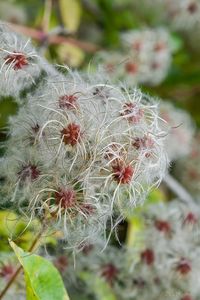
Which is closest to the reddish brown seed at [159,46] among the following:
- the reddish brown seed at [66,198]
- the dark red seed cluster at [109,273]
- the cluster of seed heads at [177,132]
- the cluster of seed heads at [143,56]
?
the cluster of seed heads at [143,56]

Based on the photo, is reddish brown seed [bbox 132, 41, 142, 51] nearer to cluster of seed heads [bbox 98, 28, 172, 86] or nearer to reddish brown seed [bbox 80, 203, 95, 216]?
cluster of seed heads [bbox 98, 28, 172, 86]

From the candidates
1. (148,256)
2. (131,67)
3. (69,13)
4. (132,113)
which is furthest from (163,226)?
(69,13)

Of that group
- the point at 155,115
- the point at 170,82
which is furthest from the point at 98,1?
the point at 155,115

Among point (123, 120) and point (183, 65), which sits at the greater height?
point (123, 120)

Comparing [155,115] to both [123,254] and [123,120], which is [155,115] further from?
[123,254]

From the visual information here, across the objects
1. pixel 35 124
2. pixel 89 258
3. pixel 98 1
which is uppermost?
pixel 35 124

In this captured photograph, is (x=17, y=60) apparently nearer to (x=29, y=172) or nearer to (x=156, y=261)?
(x=29, y=172)
